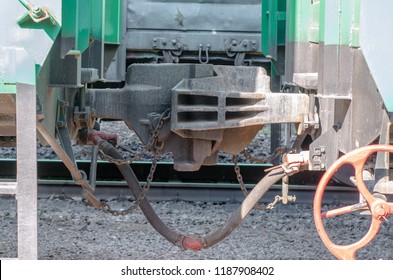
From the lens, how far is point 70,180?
768cm

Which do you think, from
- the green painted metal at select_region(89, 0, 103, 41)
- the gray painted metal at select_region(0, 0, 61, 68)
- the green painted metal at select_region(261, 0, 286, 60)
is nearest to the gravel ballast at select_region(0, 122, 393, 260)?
the green painted metal at select_region(261, 0, 286, 60)

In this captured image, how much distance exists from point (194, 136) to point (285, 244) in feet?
6.12

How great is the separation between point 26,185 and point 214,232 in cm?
163

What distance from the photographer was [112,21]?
6.20 meters

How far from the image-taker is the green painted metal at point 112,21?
6.15m

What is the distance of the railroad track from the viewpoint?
7.38 metres

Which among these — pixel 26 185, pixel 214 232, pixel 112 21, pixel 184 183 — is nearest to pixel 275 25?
pixel 112 21

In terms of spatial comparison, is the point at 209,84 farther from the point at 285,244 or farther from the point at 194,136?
the point at 285,244

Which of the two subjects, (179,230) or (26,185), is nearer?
(26,185)

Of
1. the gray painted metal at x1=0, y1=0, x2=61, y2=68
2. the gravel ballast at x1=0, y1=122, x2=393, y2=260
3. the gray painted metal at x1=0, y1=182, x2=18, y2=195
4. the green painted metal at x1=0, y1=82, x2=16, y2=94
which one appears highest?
the gray painted metal at x1=0, y1=0, x2=61, y2=68

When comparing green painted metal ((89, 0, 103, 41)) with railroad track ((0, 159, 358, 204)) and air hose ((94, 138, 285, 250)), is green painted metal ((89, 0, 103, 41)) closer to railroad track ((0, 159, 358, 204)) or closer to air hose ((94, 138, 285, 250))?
air hose ((94, 138, 285, 250))

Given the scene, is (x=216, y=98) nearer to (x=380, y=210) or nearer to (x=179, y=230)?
(x=380, y=210)

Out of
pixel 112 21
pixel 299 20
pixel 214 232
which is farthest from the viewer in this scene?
pixel 112 21

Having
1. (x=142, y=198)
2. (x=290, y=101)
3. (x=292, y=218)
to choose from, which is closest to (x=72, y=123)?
(x=142, y=198)
